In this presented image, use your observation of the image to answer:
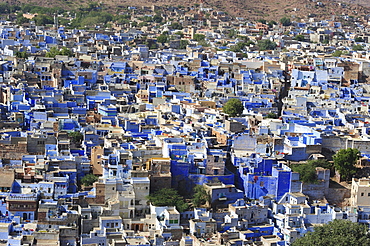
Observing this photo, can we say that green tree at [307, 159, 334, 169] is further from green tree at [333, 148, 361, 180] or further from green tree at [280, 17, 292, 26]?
green tree at [280, 17, 292, 26]

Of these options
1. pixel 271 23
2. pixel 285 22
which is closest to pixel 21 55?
pixel 271 23

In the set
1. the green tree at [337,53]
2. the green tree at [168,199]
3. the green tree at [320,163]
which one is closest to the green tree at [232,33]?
the green tree at [337,53]

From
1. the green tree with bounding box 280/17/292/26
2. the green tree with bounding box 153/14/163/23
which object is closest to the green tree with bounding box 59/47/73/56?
the green tree with bounding box 153/14/163/23

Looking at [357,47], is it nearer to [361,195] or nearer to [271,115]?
[271,115]

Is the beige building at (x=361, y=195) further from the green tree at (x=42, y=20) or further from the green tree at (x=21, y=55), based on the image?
the green tree at (x=42, y=20)

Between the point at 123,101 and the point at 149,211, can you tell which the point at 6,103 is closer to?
the point at 123,101
